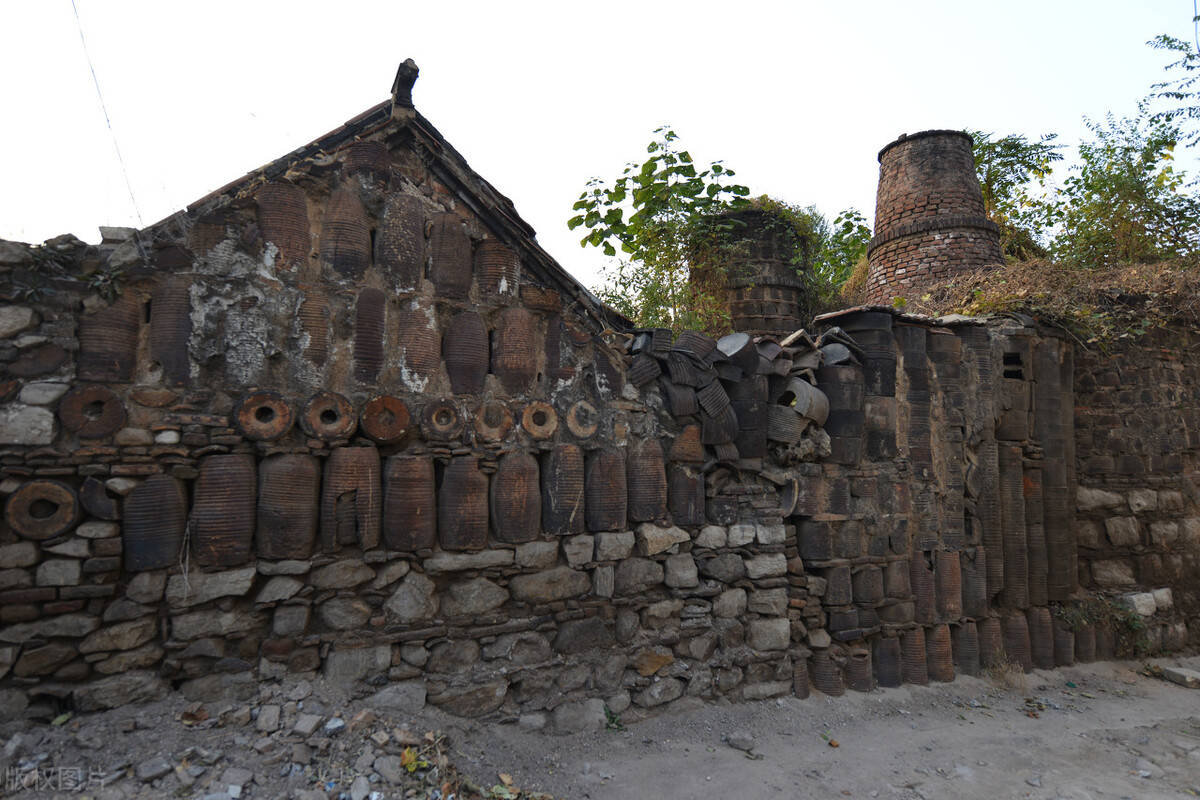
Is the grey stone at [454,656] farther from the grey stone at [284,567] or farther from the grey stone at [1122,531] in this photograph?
the grey stone at [1122,531]

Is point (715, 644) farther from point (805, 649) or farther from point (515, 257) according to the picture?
point (515, 257)

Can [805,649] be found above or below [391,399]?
below

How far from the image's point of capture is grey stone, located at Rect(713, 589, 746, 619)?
4613mm

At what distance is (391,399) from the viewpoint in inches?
146

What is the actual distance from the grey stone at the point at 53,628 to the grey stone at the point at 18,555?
0.27m

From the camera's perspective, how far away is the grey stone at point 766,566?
4.72 m

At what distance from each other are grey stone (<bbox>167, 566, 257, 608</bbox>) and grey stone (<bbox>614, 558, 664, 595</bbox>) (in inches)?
86.8

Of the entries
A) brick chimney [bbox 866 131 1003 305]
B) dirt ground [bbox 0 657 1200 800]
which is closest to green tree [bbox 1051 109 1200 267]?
brick chimney [bbox 866 131 1003 305]

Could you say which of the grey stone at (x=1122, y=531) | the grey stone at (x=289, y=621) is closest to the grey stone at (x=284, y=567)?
the grey stone at (x=289, y=621)

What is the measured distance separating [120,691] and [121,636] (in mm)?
259

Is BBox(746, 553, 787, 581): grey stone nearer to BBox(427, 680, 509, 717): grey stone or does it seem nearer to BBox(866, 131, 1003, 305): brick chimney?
BBox(427, 680, 509, 717): grey stone

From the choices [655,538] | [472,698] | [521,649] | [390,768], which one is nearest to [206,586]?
[390,768]

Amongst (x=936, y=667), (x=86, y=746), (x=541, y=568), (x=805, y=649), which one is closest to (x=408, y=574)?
(x=541, y=568)

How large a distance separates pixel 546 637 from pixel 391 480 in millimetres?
1402
